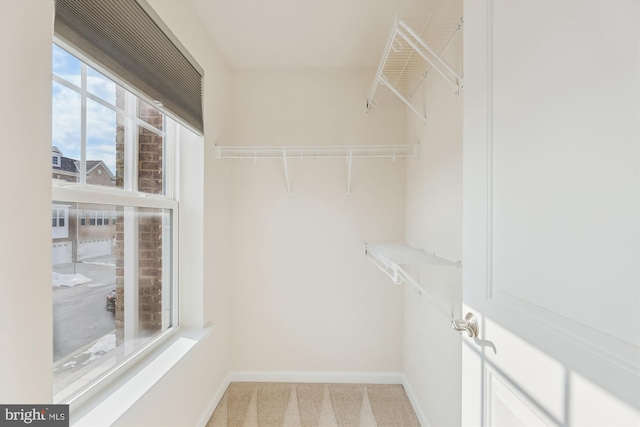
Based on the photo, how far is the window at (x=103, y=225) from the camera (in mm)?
1117

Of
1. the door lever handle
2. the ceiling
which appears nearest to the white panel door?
the door lever handle

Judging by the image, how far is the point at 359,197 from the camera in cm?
244

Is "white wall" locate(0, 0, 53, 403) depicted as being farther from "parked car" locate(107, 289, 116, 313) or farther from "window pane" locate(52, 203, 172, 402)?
"parked car" locate(107, 289, 116, 313)

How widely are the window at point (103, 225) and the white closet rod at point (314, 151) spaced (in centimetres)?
50

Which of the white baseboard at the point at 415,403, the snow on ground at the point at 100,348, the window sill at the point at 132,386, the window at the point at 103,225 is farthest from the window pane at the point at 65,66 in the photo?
the white baseboard at the point at 415,403

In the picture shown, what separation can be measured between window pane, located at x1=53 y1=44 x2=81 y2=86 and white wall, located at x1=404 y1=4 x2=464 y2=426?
1.59 meters

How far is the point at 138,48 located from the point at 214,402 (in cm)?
213

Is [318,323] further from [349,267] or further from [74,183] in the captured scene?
[74,183]

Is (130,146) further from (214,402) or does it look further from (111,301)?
(214,402)

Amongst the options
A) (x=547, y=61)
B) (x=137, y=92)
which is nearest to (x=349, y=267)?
(x=137, y=92)

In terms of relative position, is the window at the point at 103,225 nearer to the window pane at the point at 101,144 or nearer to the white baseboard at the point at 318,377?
A: the window pane at the point at 101,144

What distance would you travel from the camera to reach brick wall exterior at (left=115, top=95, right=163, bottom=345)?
1.43 metres

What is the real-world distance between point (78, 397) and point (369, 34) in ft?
7.78

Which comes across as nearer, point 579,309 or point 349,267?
point 579,309
